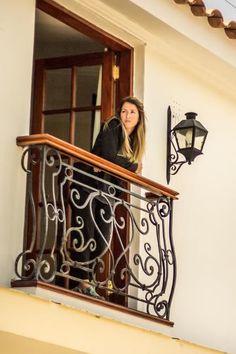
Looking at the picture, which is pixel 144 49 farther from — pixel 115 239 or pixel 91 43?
pixel 115 239

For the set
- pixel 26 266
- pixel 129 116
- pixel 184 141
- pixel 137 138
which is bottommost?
pixel 26 266

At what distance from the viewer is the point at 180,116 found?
1252 cm

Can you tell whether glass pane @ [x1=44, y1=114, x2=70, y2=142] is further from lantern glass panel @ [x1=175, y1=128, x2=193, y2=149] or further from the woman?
the woman

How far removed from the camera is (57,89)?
1280 cm

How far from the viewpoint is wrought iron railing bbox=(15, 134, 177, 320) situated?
10.0 metres

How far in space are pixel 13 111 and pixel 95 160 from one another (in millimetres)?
751

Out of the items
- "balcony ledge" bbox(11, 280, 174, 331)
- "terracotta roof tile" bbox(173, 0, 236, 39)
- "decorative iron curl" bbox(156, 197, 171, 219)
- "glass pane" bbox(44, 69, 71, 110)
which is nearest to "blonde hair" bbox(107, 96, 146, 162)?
"decorative iron curl" bbox(156, 197, 171, 219)

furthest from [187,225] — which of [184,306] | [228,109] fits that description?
[228,109]

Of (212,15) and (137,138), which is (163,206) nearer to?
(137,138)

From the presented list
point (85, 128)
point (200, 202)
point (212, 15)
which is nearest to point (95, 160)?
point (85, 128)

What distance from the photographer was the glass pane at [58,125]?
12383 millimetres

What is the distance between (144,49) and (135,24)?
323 millimetres

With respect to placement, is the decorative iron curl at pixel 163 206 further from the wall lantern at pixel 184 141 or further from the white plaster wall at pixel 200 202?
the wall lantern at pixel 184 141

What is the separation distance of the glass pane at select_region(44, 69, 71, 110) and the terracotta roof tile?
1483mm
